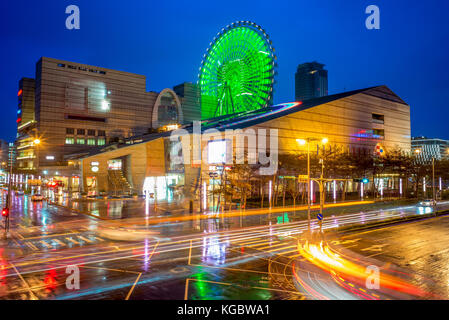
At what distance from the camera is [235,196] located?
1964 inches

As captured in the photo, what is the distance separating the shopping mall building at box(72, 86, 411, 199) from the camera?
6209 centimetres

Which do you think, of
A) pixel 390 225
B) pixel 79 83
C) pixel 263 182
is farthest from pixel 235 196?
pixel 79 83

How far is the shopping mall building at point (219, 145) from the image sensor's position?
62.1 m

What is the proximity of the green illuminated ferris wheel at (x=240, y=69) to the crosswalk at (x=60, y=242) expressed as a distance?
169 ft

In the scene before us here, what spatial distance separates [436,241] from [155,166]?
56192mm

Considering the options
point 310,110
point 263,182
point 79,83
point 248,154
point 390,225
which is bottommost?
point 390,225

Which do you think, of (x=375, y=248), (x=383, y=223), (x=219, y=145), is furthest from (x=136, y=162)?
(x=375, y=248)

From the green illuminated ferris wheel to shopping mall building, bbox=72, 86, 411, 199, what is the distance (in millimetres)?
4226

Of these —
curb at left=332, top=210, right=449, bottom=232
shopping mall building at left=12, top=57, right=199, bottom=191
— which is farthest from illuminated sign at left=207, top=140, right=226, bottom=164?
shopping mall building at left=12, top=57, right=199, bottom=191

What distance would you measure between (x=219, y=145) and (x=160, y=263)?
4671 cm
